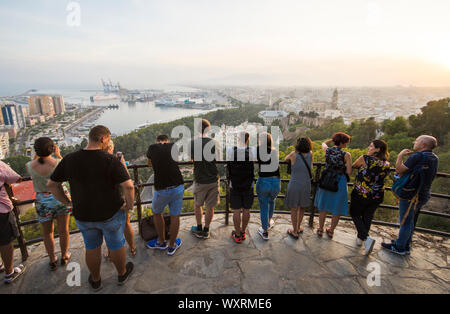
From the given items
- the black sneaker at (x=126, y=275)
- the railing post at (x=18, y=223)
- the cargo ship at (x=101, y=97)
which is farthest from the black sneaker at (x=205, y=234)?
the cargo ship at (x=101, y=97)

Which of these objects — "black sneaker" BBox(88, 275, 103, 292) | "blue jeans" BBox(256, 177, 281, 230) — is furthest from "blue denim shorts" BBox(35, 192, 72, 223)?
"blue jeans" BBox(256, 177, 281, 230)

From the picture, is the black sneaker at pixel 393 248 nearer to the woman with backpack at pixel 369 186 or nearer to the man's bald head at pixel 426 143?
the woman with backpack at pixel 369 186

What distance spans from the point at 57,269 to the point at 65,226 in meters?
0.45

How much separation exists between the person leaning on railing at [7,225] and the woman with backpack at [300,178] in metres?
2.91

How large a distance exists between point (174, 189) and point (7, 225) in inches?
62.9

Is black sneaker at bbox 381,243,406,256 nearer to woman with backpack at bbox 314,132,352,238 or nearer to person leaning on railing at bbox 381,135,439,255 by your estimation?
person leaning on railing at bbox 381,135,439,255

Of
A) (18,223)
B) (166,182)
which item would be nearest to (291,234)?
(166,182)

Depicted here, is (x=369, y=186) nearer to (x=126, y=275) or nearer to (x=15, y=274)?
(x=126, y=275)

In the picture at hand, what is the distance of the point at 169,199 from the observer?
2.47 m

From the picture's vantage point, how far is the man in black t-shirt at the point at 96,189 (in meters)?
1.72

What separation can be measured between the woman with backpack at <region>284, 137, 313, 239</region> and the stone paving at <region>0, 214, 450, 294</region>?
0.46 meters

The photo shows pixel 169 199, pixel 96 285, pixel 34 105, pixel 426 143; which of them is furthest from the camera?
pixel 34 105
